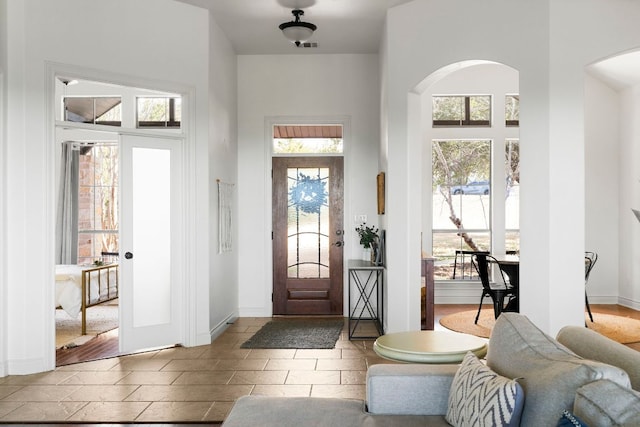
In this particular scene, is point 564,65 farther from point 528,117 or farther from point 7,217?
point 7,217

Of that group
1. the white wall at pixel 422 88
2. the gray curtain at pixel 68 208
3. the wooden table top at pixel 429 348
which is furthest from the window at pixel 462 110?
the wooden table top at pixel 429 348

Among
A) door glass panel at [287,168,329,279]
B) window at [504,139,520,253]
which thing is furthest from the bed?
window at [504,139,520,253]

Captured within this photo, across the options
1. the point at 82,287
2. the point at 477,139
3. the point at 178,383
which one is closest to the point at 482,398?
the point at 178,383

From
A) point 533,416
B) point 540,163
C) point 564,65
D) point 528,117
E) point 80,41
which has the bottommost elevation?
point 533,416

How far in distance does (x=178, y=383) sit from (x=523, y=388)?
326cm

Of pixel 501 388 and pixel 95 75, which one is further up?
pixel 95 75

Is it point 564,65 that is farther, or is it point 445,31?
point 445,31

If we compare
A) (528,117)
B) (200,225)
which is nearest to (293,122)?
(200,225)

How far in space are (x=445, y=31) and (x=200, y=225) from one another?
3087 millimetres

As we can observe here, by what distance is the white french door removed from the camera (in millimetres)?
5453

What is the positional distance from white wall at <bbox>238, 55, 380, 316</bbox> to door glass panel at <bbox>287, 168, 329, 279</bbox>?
0.31 metres

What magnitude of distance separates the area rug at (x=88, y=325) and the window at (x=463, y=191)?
4636 mm

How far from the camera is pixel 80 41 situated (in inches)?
199

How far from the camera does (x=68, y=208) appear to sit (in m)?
8.91
